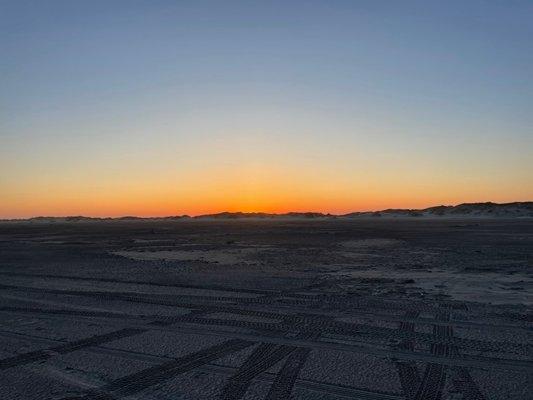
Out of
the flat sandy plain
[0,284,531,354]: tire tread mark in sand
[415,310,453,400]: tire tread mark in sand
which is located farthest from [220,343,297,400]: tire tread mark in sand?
[415,310,453,400]: tire tread mark in sand

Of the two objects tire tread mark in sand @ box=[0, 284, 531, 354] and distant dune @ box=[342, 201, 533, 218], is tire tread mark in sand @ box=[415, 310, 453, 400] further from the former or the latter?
distant dune @ box=[342, 201, 533, 218]

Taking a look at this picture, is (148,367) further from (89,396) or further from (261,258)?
(261,258)

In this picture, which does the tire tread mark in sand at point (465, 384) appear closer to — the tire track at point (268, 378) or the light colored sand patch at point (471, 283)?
the tire track at point (268, 378)

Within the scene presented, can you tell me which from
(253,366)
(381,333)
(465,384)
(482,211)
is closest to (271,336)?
(253,366)

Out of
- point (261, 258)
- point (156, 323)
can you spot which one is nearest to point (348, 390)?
point (156, 323)

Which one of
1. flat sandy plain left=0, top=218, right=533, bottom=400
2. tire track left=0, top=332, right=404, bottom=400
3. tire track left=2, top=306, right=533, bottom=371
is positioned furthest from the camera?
tire track left=2, top=306, right=533, bottom=371
